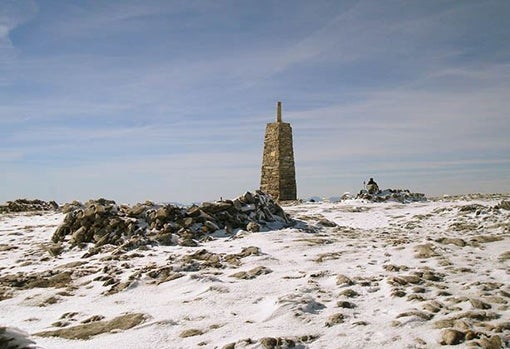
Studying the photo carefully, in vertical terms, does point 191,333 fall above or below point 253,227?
below

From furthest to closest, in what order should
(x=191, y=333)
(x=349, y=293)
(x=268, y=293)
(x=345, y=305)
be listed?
(x=268, y=293), (x=349, y=293), (x=345, y=305), (x=191, y=333)

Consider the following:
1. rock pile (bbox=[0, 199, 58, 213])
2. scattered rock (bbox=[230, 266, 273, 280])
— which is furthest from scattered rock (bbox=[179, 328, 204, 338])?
rock pile (bbox=[0, 199, 58, 213])

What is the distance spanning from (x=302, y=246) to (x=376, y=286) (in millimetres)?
2665

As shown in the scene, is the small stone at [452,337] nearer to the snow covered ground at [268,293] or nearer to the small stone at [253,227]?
the snow covered ground at [268,293]

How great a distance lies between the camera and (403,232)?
10.0 m

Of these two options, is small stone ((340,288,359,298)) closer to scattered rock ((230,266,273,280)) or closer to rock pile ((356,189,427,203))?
scattered rock ((230,266,273,280))

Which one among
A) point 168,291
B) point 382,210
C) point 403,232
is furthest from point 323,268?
point 382,210

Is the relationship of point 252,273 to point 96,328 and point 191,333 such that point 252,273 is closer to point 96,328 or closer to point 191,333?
point 191,333

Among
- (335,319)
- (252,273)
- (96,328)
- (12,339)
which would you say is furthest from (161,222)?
(12,339)

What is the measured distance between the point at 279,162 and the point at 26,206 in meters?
13.2

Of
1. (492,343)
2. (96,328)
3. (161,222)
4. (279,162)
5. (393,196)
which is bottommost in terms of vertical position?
(96,328)

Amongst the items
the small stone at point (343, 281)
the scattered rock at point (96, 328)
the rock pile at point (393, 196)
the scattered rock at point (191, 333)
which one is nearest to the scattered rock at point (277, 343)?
the scattered rock at point (191, 333)

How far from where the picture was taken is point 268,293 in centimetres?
495

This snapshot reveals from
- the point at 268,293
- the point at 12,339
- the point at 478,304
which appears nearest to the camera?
the point at 12,339
